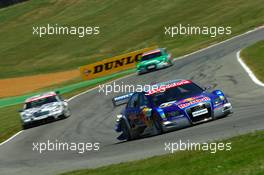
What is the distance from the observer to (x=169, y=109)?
1597 cm

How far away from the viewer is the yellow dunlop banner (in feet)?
149

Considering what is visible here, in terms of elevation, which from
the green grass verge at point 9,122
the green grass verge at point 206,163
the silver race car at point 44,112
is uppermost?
the green grass verge at point 206,163

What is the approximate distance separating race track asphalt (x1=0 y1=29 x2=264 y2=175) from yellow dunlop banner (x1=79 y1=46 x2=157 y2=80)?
10428 mm

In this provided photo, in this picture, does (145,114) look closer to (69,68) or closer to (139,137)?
(139,137)

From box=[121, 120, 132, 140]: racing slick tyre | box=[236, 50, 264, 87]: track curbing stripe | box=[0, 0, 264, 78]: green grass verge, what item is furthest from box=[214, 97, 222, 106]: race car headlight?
box=[0, 0, 264, 78]: green grass verge

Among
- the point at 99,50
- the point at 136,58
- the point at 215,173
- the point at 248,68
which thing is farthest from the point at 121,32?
the point at 215,173

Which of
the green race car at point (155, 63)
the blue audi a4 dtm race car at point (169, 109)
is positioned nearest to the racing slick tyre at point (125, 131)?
the blue audi a4 dtm race car at point (169, 109)

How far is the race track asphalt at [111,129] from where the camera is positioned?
14.4 meters

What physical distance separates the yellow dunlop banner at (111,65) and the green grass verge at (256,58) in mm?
12785

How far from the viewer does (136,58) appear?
46062 millimetres

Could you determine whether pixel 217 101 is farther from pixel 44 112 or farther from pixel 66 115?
pixel 44 112

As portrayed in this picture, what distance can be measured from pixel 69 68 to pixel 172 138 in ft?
146

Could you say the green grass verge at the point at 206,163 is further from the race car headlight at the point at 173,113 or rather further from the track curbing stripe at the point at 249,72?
the track curbing stripe at the point at 249,72

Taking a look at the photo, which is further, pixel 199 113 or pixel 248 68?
pixel 248 68
